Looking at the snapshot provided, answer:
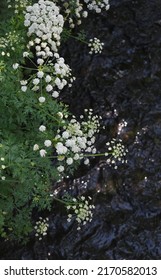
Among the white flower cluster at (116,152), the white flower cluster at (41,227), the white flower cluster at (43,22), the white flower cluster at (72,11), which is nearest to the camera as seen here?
the white flower cluster at (116,152)

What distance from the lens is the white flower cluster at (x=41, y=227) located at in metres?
4.57

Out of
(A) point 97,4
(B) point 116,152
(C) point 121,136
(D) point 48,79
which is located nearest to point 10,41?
(D) point 48,79

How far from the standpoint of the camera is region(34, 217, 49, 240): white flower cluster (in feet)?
15.0

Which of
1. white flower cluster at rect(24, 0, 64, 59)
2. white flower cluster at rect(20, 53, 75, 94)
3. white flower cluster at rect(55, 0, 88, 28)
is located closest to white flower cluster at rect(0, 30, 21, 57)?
white flower cluster at rect(24, 0, 64, 59)

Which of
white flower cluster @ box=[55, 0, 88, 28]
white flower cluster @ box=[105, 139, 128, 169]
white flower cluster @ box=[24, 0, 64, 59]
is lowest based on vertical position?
white flower cluster @ box=[105, 139, 128, 169]

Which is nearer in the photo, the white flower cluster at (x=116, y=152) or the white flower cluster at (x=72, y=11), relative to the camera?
the white flower cluster at (x=116, y=152)

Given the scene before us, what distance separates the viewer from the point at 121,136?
5188mm

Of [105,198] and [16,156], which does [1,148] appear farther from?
[105,198]

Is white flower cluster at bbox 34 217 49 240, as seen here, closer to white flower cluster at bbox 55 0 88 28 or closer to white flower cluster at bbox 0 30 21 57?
white flower cluster at bbox 0 30 21 57

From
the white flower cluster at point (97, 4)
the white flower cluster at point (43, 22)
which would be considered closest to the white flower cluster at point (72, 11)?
the white flower cluster at point (97, 4)

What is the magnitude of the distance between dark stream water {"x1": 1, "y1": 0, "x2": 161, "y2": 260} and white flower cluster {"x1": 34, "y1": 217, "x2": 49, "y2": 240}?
0.24ft

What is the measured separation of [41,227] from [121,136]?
1368 mm

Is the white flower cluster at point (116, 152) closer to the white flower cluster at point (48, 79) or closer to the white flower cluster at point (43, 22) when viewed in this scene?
the white flower cluster at point (48, 79)

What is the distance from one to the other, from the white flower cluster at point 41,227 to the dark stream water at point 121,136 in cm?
7
